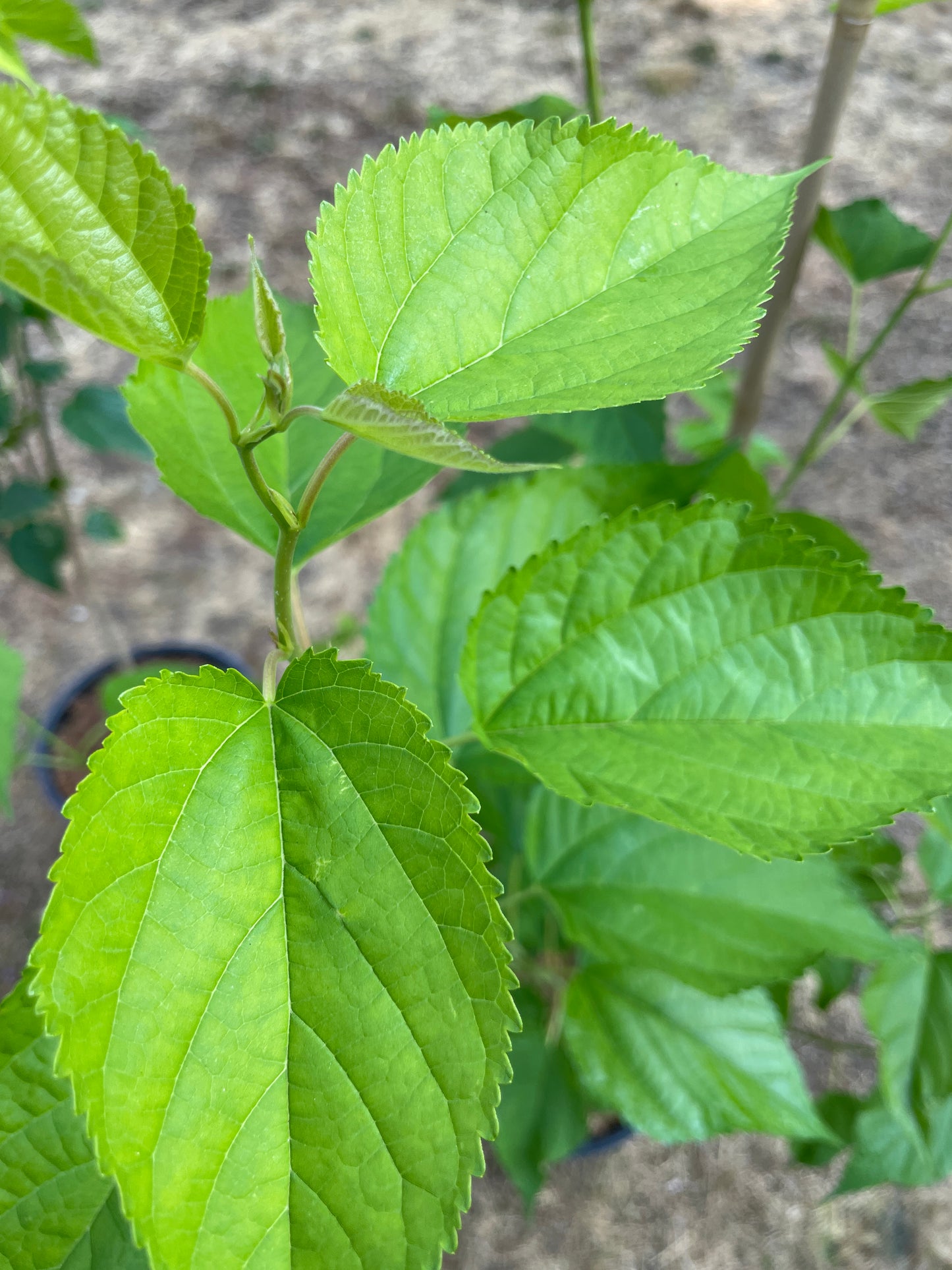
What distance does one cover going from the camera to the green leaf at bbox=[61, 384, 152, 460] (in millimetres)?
1143

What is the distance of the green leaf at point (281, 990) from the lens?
0.33 m

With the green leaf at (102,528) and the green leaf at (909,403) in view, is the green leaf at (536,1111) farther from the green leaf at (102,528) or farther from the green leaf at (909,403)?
the green leaf at (102,528)

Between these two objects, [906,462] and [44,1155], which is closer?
[44,1155]

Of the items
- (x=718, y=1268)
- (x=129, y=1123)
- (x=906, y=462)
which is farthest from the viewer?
(x=906, y=462)

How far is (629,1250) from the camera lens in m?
1.20

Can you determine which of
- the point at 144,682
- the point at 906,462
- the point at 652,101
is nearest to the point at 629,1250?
the point at 144,682

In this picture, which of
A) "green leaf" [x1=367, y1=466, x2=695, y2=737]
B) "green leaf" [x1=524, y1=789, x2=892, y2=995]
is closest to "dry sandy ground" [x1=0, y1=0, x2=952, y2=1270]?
"green leaf" [x1=524, y1=789, x2=892, y2=995]

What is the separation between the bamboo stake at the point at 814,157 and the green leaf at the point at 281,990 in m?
0.36

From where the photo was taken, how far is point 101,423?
116 cm

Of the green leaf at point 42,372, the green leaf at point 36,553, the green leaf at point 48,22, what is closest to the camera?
the green leaf at point 48,22

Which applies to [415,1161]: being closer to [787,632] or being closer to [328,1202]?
[328,1202]

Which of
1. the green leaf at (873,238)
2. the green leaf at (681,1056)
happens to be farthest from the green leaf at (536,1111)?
the green leaf at (873,238)

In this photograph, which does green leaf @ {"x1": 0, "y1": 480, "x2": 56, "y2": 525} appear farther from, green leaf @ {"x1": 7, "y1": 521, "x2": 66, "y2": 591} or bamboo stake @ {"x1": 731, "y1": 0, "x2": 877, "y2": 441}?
bamboo stake @ {"x1": 731, "y1": 0, "x2": 877, "y2": 441}

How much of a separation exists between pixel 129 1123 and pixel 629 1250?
1135 millimetres
